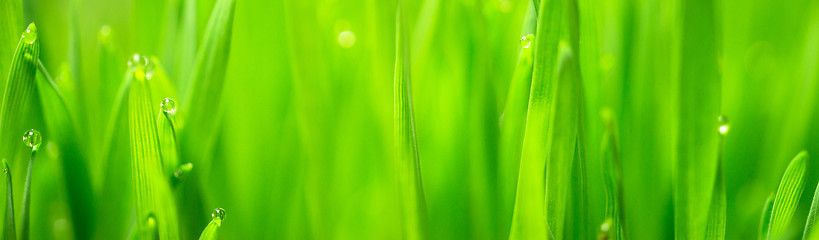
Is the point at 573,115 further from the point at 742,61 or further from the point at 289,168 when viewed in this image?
the point at 742,61

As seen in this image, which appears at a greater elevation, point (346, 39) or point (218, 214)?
point (346, 39)

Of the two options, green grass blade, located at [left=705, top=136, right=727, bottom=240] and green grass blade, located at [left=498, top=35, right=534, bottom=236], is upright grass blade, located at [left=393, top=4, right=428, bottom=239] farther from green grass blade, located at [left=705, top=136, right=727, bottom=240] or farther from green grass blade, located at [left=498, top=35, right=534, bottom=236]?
green grass blade, located at [left=705, top=136, right=727, bottom=240]

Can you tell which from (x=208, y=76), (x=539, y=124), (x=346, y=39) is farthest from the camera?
(x=346, y=39)

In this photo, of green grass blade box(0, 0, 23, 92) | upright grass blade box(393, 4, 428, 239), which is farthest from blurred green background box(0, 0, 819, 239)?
upright grass blade box(393, 4, 428, 239)

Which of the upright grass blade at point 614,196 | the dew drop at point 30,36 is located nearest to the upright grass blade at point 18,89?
the dew drop at point 30,36

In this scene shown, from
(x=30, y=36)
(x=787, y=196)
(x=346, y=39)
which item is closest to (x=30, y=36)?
(x=30, y=36)

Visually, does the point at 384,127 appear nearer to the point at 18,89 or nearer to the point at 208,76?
the point at 208,76

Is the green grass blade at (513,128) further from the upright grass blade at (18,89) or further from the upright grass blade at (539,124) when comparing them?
the upright grass blade at (18,89)
